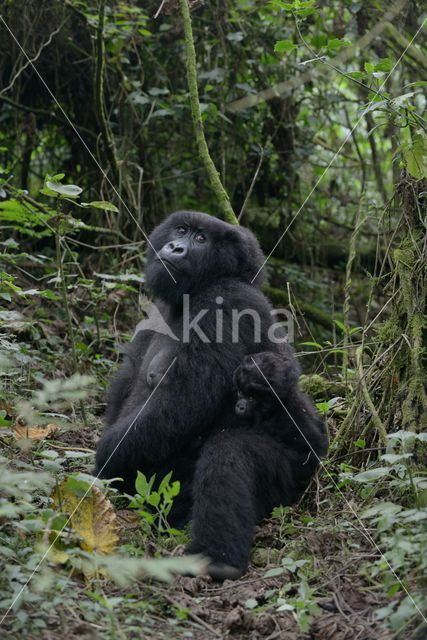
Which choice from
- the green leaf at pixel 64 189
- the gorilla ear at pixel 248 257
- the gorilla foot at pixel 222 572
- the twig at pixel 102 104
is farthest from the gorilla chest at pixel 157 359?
the twig at pixel 102 104

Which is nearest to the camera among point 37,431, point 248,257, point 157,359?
point 157,359

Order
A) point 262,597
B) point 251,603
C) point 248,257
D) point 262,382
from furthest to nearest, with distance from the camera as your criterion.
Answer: point 248,257, point 262,382, point 262,597, point 251,603

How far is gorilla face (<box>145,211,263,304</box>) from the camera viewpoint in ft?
15.4

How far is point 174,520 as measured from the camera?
4.34 m

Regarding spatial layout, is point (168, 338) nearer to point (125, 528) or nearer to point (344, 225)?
point (125, 528)

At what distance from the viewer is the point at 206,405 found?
430 centimetres

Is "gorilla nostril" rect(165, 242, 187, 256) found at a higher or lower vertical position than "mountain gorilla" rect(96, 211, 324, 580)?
higher

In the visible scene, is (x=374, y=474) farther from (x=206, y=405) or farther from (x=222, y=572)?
(x=206, y=405)

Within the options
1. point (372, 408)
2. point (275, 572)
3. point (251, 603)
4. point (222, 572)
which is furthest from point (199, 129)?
point (251, 603)

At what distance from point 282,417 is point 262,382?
302 millimetres

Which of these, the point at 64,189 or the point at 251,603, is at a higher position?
the point at 64,189

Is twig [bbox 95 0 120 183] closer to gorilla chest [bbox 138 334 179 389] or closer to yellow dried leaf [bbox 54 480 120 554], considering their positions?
gorilla chest [bbox 138 334 179 389]

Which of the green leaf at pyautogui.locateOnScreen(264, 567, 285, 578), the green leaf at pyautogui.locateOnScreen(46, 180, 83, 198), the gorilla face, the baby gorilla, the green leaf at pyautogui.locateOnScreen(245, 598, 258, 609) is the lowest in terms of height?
the green leaf at pyautogui.locateOnScreen(245, 598, 258, 609)

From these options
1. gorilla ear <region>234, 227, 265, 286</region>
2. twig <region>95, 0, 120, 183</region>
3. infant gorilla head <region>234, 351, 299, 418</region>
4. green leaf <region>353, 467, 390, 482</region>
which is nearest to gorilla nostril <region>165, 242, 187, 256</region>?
gorilla ear <region>234, 227, 265, 286</region>
